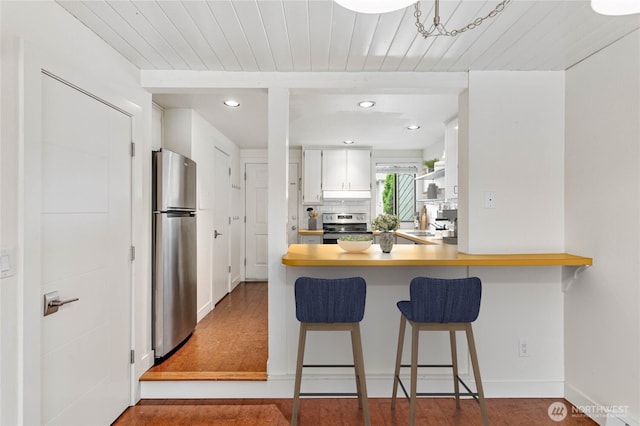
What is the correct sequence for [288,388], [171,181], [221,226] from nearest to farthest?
[288,388]
[171,181]
[221,226]

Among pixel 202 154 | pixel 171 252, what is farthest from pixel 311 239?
pixel 171 252

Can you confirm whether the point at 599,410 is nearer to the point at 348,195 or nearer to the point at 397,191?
the point at 348,195

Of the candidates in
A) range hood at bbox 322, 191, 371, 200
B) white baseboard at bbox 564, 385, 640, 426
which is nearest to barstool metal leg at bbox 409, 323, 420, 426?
white baseboard at bbox 564, 385, 640, 426

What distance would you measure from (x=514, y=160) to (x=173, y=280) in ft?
8.91

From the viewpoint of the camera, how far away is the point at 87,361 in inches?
72.1

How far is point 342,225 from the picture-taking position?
542 centimetres

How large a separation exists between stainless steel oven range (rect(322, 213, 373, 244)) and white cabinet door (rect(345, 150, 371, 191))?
0.51 m

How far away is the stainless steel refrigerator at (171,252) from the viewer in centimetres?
258

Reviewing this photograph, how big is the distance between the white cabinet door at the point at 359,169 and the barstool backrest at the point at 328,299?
11.7 ft

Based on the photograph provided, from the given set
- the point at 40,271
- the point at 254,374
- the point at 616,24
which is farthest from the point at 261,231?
the point at 616,24

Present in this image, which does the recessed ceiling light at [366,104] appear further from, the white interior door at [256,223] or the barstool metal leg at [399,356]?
the white interior door at [256,223]

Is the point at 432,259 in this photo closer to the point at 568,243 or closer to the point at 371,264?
the point at 371,264

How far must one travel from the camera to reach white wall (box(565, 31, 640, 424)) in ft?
6.04

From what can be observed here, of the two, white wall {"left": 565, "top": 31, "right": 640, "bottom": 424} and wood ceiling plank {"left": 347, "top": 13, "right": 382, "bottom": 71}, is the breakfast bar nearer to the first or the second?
white wall {"left": 565, "top": 31, "right": 640, "bottom": 424}
